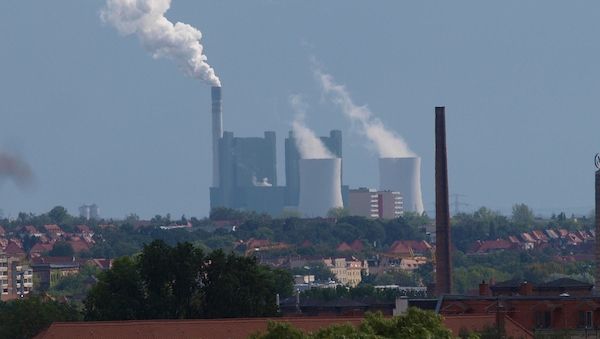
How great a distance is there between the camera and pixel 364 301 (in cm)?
14388

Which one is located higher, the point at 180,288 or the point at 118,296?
the point at 180,288

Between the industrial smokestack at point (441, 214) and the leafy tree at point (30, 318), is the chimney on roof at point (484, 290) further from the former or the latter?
the leafy tree at point (30, 318)

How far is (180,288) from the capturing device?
381 ft

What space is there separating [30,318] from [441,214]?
42.8 m

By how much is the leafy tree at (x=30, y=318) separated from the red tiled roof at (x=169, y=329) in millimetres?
18500

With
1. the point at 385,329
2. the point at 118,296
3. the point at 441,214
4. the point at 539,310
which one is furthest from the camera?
the point at 441,214

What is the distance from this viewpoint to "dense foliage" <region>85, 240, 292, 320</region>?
114 meters

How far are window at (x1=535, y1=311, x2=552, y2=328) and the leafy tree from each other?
19.5 meters

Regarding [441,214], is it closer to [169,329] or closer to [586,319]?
[586,319]

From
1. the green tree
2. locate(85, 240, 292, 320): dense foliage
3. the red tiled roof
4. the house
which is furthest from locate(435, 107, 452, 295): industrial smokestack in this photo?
the red tiled roof

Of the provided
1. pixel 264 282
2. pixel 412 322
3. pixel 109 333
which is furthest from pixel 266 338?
pixel 264 282

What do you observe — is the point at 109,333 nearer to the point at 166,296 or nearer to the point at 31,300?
the point at 166,296

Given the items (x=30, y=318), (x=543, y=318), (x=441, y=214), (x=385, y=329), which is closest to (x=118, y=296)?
(x=30, y=318)

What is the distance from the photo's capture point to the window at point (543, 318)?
108 meters
